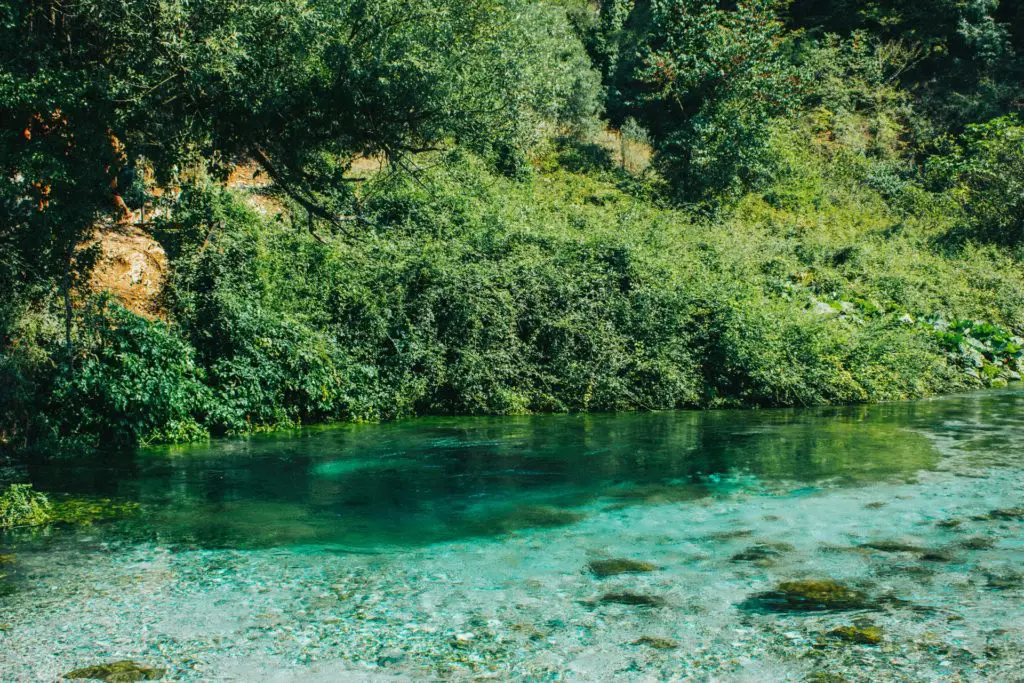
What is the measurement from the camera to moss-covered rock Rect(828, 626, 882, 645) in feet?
19.0

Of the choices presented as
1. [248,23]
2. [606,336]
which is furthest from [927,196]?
[248,23]

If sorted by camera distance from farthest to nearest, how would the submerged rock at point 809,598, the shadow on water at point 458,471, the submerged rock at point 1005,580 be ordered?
the shadow on water at point 458,471, the submerged rock at point 1005,580, the submerged rock at point 809,598

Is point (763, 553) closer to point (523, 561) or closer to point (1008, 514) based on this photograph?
point (523, 561)

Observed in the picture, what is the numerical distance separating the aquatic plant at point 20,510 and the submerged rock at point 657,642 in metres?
5.98

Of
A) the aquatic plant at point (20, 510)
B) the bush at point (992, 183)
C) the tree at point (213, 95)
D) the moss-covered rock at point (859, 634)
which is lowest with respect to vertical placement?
the moss-covered rock at point (859, 634)

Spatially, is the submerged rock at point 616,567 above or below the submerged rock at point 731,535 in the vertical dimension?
below

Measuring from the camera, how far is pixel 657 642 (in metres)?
5.84

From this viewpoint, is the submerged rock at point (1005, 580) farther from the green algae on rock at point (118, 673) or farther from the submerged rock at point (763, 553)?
the green algae on rock at point (118, 673)

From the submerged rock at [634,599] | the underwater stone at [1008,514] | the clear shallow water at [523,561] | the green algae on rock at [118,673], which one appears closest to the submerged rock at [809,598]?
the clear shallow water at [523,561]

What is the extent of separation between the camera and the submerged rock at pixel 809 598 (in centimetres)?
643

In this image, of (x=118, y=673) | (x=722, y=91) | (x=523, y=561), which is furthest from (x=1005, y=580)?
(x=722, y=91)

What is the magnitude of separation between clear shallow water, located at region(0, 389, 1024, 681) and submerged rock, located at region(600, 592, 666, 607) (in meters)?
0.04

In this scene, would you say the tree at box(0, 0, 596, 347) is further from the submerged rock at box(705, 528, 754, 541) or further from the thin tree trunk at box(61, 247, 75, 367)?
the submerged rock at box(705, 528, 754, 541)

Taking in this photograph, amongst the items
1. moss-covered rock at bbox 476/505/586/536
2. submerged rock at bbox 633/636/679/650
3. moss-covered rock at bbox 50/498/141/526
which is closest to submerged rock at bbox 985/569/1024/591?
submerged rock at bbox 633/636/679/650
